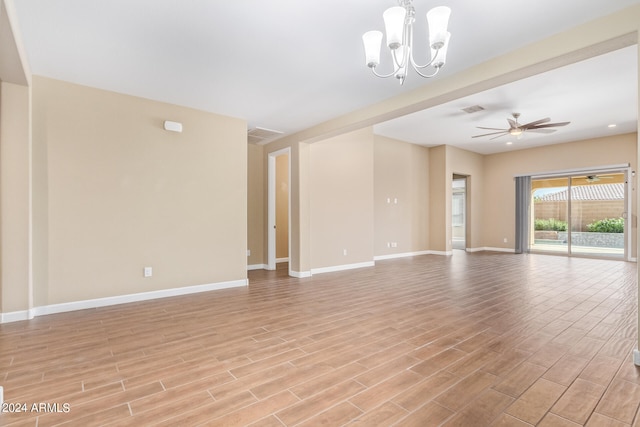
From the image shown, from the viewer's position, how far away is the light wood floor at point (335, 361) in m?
1.69

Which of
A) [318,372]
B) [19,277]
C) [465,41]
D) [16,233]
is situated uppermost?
[465,41]

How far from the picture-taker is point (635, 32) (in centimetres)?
222

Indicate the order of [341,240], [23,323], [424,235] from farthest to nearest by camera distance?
[424,235], [341,240], [23,323]

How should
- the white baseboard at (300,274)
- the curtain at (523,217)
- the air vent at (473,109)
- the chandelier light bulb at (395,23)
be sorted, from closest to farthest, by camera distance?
the chandelier light bulb at (395,23)
the air vent at (473,109)
the white baseboard at (300,274)
the curtain at (523,217)

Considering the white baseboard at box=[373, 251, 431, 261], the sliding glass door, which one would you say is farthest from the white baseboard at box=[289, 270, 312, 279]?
the sliding glass door

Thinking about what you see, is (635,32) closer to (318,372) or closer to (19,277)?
(318,372)

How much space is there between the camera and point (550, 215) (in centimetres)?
878

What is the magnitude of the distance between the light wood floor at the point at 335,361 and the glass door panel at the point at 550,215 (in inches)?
199

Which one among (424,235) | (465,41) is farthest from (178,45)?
(424,235)

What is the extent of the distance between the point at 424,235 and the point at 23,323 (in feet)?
27.2

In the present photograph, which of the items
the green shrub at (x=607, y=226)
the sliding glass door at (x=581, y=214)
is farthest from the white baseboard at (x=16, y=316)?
the green shrub at (x=607, y=226)

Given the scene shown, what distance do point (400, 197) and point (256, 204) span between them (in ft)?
12.8

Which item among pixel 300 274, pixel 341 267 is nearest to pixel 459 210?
pixel 341 267

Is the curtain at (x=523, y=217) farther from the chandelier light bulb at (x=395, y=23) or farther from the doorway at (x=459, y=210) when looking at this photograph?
the chandelier light bulb at (x=395, y=23)
